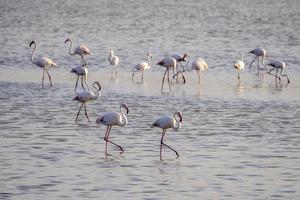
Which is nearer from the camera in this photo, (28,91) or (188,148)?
(188,148)

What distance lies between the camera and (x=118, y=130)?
15.7m

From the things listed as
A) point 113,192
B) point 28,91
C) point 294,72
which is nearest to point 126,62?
point 294,72

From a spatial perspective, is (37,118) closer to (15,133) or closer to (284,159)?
(15,133)

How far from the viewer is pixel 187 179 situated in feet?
40.1

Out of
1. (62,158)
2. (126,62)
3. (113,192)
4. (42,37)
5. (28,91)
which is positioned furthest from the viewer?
(42,37)

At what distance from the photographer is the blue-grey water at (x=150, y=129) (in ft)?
38.8

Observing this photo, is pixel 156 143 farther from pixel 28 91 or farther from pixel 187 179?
pixel 28 91

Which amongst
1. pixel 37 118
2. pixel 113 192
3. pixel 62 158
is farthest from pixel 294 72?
pixel 113 192

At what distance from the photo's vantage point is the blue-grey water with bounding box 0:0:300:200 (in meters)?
11.8

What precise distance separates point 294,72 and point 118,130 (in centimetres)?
1020

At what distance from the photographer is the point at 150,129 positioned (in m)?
15.8

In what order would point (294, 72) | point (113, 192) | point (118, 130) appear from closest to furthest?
point (113, 192), point (118, 130), point (294, 72)

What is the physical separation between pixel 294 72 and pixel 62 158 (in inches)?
502

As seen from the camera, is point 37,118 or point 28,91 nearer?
point 37,118
